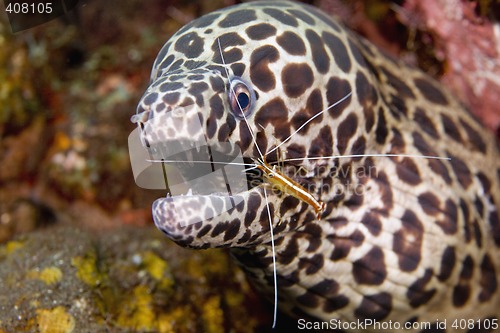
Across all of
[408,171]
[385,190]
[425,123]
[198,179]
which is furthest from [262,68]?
[425,123]

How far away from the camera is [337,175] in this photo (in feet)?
8.95

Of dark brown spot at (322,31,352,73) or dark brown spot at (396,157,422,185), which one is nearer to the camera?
dark brown spot at (322,31,352,73)

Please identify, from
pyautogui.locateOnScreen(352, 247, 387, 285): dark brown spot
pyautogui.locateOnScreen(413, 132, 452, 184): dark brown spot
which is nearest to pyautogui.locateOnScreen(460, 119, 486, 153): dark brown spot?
pyautogui.locateOnScreen(413, 132, 452, 184): dark brown spot

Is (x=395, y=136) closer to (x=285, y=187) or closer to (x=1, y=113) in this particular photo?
(x=285, y=187)

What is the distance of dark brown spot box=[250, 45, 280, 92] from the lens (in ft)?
7.64

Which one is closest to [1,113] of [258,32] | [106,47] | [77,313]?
[106,47]

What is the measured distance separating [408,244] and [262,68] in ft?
4.60

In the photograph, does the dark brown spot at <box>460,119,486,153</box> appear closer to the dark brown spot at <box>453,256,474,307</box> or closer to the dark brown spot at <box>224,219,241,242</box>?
the dark brown spot at <box>453,256,474,307</box>

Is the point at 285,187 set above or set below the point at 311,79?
below

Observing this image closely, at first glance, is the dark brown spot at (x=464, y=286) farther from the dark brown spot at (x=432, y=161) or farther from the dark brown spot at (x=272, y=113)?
the dark brown spot at (x=272, y=113)

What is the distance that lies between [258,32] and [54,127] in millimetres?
3047

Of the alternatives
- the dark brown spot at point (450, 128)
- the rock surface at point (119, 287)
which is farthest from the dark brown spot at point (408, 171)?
the rock surface at point (119, 287)

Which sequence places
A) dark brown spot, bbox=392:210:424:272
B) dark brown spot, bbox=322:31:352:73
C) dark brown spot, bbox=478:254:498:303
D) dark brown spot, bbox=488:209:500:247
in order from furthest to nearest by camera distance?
dark brown spot, bbox=488:209:500:247 → dark brown spot, bbox=478:254:498:303 → dark brown spot, bbox=392:210:424:272 → dark brown spot, bbox=322:31:352:73

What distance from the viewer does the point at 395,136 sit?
302 cm
